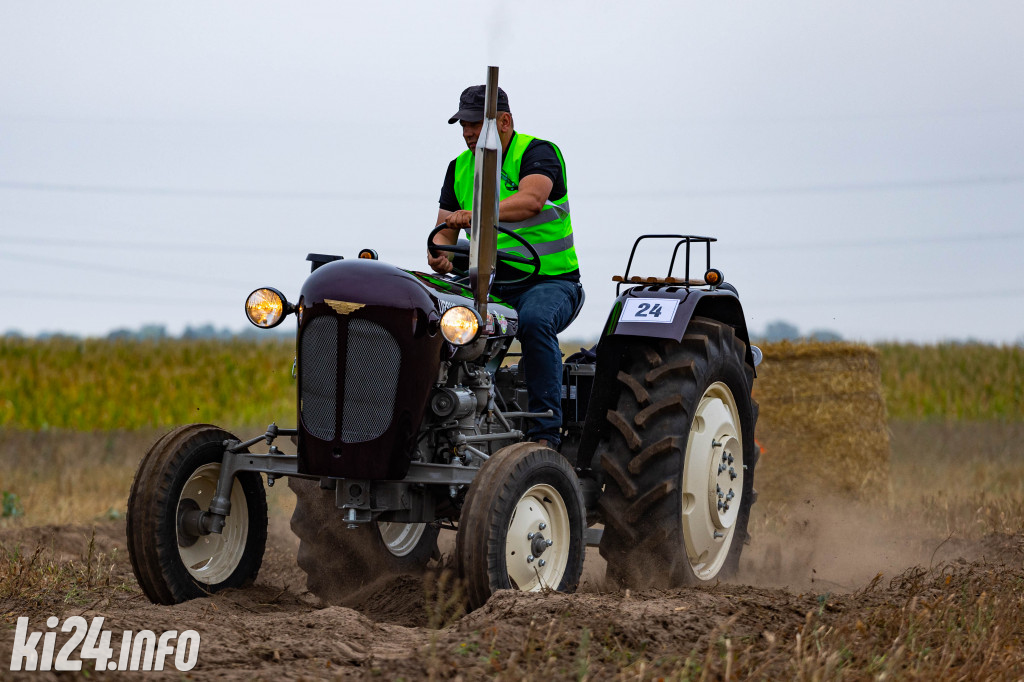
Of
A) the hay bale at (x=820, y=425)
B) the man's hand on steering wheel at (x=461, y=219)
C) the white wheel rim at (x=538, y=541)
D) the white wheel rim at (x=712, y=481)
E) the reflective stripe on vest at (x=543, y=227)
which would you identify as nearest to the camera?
the white wheel rim at (x=538, y=541)

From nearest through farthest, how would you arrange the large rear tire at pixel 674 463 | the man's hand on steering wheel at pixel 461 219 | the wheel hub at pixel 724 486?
the man's hand on steering wheel at pixel 461 219, the large rear tire at pixel 674 463, the wheel hub at pixel 724 486

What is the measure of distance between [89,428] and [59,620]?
11.8 metres

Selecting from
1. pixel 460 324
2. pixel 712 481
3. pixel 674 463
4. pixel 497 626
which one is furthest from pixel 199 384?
pixel 497 626

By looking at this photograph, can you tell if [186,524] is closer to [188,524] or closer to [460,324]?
[188,524]

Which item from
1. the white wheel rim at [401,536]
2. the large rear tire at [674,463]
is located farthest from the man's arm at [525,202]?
the white wheel rim at [401,536]

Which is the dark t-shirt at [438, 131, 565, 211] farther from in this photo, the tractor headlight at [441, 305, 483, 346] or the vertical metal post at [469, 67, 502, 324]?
the tractor headlight at [441, 305, 483, 346]

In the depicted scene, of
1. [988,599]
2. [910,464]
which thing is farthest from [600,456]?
[910,464]

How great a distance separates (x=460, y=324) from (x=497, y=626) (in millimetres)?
1305

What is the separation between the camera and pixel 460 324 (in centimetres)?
458

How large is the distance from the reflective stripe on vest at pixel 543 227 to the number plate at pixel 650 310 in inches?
14.2

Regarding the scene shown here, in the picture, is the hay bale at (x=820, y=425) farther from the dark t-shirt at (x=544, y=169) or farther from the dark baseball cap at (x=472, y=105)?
A: the dark baseball cap at (x=472, y=105)

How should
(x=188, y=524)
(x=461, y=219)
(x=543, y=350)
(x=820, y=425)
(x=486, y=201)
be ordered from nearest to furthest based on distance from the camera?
1. (x=486, y=201)
2. (x=188, y=524)
3. (x=461, y=219)
4. (x=543, y=350)
5. (x=820, y=425)

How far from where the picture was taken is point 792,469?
11.1 meters

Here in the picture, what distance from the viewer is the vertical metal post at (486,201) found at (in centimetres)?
475
